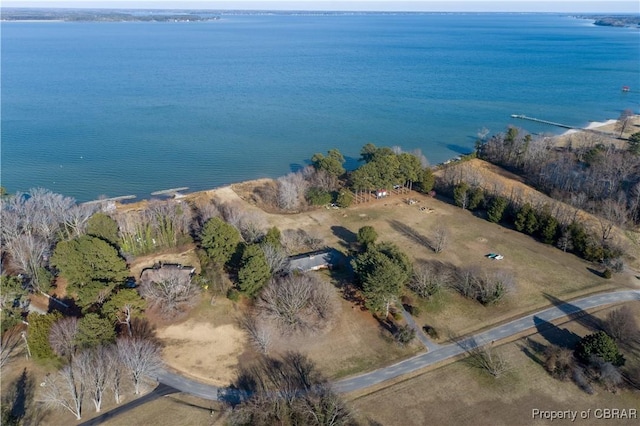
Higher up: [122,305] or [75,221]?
[75,221]

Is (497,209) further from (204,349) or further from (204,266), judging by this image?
(204,349)

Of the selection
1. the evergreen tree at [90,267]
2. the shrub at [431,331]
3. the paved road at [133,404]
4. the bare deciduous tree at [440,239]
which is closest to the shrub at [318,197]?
the bare deciduous tree at [440,239]

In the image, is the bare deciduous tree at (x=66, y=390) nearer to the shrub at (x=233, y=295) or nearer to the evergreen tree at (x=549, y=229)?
the shrub at (x=233, y=295)

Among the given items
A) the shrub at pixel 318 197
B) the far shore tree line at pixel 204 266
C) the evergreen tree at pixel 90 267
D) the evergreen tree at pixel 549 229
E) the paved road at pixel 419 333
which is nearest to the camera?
the far shore tree line at pixel 204 266

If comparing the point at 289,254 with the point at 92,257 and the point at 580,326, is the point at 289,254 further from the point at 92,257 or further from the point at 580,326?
the point at 580,326

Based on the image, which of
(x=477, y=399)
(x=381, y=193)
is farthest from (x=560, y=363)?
(x=381, y=193)

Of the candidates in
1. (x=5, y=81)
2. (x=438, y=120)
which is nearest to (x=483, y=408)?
(x=438, y=120)
